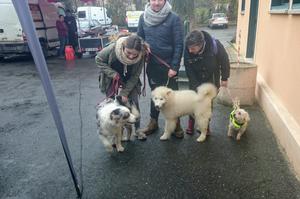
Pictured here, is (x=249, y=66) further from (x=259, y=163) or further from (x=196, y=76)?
(x=259, y=163)

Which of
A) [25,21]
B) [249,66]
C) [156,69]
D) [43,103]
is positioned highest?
[25,21]

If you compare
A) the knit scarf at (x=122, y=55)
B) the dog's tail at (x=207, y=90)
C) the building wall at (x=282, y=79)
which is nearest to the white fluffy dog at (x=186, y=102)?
the dog's tail at (x=207, y=90)

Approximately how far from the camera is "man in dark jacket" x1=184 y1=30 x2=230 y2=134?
403cm

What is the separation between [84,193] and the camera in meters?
3.45

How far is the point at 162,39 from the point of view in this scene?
172 inches

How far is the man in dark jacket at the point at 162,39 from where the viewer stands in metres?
4.25

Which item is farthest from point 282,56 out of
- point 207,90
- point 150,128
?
point 150,128

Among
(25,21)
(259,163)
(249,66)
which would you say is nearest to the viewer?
(25,21)

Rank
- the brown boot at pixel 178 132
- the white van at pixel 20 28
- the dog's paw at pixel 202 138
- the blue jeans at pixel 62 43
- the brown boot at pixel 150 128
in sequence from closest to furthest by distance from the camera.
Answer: the dog's paw at pixel 202 138
the brown boot at pixel 178 132
the brown boot at pixel 150 128
the white van at pixel 20 28
the blue jeans at pixel 62 43

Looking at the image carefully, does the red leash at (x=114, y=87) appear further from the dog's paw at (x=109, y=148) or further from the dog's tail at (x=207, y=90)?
the dog's tail at (x=207, y=90)

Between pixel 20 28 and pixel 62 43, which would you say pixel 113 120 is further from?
pixel 62 43

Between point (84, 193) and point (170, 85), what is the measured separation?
2.17 m

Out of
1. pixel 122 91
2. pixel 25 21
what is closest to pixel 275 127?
pixel 122 91

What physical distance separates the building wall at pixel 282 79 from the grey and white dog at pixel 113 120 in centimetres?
221
